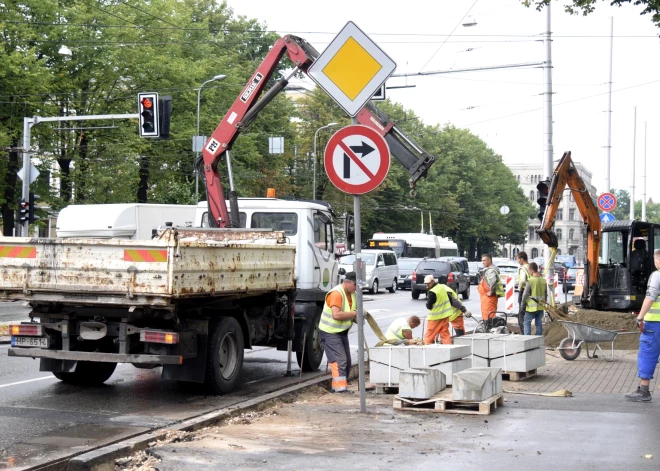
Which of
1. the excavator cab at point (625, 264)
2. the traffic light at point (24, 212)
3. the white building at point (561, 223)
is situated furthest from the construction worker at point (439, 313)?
the white building at point (561, 223)

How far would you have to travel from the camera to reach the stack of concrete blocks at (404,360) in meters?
11.2

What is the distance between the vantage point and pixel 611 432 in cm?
844

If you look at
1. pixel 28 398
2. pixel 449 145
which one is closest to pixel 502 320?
pixel 28 398

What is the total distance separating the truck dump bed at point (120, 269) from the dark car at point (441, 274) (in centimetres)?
2719

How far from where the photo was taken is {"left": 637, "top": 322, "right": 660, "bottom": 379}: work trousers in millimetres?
10695

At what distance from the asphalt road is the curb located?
0.26 metres

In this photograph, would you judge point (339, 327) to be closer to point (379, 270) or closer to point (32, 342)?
point (32, 342)

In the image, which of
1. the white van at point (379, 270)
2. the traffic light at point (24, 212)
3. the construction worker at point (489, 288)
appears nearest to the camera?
the construction worker at point (489, 288)

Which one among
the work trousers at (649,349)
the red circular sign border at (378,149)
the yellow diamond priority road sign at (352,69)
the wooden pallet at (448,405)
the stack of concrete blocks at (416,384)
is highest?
the yellow diamond priority road sign at (352,69)

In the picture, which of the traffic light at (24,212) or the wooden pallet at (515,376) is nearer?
the wooden pallet at (515,376)

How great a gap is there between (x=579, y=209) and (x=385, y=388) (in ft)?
33.3

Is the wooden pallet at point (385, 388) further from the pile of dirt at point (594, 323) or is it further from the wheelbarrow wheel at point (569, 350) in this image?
the pile of dirt at point (594, 323)

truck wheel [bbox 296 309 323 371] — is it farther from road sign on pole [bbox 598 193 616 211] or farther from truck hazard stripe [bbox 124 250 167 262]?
road sign on pole [bbox 598 193 616 211]

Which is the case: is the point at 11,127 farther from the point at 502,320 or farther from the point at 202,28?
the point at 502,320
